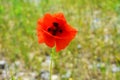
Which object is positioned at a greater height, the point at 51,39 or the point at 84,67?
the point at 84,67

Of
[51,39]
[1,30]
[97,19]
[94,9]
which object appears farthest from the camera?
[94,9]

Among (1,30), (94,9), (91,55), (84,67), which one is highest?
(94,9)

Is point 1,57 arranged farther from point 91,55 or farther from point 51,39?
point 51,39

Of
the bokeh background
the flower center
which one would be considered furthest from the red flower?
the bokeh background

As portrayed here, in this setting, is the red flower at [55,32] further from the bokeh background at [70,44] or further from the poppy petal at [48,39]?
the bokeh background at [70,44]

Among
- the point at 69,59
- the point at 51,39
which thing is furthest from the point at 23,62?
the point at 51,39

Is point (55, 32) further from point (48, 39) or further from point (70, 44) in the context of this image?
point (70, 44)

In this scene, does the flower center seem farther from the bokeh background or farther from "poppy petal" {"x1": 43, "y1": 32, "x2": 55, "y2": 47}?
the bokeh background
